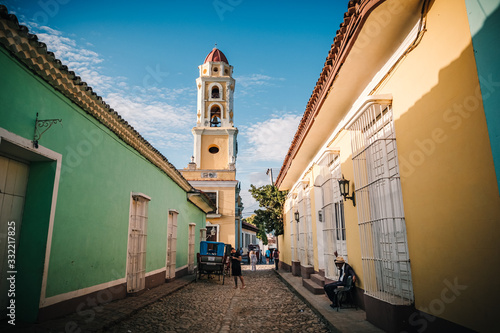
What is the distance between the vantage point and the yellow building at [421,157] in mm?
2646

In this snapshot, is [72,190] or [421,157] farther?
[72,190]

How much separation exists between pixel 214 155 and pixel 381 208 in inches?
816

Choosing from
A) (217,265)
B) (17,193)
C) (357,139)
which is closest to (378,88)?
(357,139)

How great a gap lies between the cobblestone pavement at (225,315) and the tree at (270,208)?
8473 mm

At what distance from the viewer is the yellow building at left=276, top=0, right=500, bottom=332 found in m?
2.65

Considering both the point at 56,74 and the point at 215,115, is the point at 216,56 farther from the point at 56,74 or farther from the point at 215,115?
the point at 56,74

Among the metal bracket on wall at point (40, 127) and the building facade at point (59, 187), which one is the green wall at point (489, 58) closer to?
A: the building facade at point (59, 187)

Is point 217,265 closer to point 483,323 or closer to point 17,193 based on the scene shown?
point 17,193

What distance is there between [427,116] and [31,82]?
195 inches

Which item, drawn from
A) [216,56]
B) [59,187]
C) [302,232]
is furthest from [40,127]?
[216,56]

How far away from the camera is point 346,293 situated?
5.76m

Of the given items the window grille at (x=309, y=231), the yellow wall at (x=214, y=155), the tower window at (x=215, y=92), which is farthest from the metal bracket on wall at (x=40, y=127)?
the tower window at (x=215, y=92)

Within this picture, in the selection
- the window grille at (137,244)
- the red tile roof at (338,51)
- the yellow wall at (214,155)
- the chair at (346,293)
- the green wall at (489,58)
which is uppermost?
the yellow wall at (214,155)

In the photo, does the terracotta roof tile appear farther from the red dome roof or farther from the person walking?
the red dome roof
